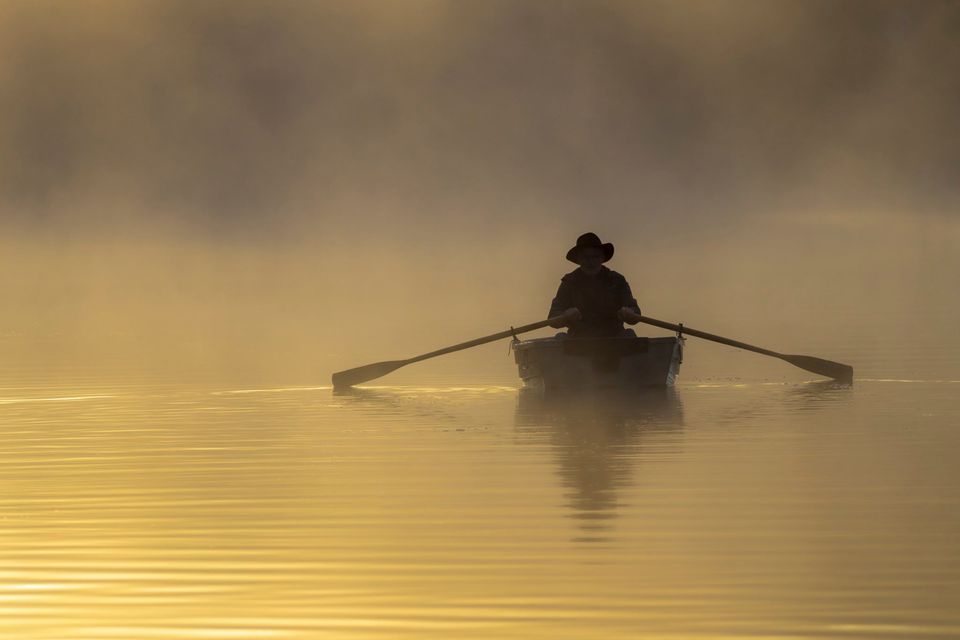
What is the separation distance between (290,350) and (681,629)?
3051 cm

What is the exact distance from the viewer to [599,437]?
754 inches

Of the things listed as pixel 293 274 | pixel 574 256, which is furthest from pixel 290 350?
pixel 293 274

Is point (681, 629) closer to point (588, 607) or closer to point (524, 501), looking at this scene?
point (588, 607)

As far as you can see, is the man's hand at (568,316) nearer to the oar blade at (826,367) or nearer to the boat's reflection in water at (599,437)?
the boat's reflection in water at (599,437)

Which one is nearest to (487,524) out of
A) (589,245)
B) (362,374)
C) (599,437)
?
(599,437)

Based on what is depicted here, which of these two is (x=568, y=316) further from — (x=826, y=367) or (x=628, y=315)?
(x=826, y=367)

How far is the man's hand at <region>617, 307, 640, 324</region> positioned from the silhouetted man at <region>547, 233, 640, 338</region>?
0.16 ft

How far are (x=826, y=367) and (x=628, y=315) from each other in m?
3.84

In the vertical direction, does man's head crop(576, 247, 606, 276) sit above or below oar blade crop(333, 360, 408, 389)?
above

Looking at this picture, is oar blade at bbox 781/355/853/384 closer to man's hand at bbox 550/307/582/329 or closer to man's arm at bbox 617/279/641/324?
man's arm at bbox 617/279/641/324

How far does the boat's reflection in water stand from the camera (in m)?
14.2

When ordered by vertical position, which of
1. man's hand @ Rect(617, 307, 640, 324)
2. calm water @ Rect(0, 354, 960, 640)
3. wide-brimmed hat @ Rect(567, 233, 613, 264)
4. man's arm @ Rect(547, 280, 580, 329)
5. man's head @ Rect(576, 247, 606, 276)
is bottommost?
calm water @ Rect(0, 354, 960, 640)

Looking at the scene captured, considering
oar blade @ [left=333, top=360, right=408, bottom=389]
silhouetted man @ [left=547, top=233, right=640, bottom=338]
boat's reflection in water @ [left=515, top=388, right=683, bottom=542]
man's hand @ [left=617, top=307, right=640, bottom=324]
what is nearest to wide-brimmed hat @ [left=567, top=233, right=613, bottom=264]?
silhouetted man @ [left=547, top=233, right=640, bottom=338]

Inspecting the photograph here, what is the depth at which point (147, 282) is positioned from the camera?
135 metres
